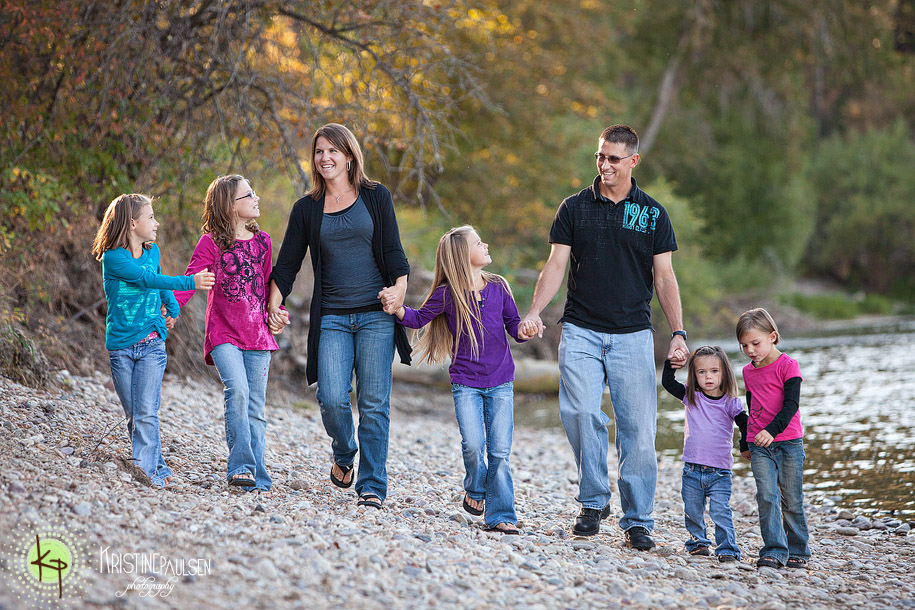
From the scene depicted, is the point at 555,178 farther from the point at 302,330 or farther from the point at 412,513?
the point at 412,513

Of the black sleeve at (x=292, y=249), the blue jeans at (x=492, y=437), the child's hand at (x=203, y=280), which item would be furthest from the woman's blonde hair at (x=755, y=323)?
the child's hand at (x=203, y=280)

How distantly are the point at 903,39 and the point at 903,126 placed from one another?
556 inches

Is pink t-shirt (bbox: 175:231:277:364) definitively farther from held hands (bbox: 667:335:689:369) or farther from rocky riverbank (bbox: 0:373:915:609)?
held hands (bbox: 667:335:689:369)

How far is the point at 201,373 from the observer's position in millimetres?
9453

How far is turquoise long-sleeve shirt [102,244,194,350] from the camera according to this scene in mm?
5230

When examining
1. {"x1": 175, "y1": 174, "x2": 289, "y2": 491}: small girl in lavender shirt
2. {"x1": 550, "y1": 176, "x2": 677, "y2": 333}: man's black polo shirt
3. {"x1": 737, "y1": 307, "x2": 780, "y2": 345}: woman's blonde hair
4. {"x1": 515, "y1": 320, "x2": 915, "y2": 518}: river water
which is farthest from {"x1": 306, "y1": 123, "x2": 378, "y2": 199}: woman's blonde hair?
{"x1": 515, "y1": 320, "x2": 915, "y2": 518}: river water

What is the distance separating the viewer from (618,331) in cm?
513

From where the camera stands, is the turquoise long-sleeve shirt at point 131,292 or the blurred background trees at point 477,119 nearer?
the turquoise long-sleeve shirt at point 131,292

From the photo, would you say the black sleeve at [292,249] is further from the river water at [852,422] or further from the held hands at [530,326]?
the river water at [852,422]

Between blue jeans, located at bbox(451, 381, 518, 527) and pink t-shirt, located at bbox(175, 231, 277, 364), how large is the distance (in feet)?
4.27

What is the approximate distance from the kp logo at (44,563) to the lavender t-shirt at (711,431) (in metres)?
3.32

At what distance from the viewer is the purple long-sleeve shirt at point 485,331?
5.11m

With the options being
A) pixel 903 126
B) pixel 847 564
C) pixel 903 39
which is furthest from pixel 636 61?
pixel 847 564

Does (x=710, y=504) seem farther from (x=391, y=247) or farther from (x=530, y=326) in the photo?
(x=391, y=247)
